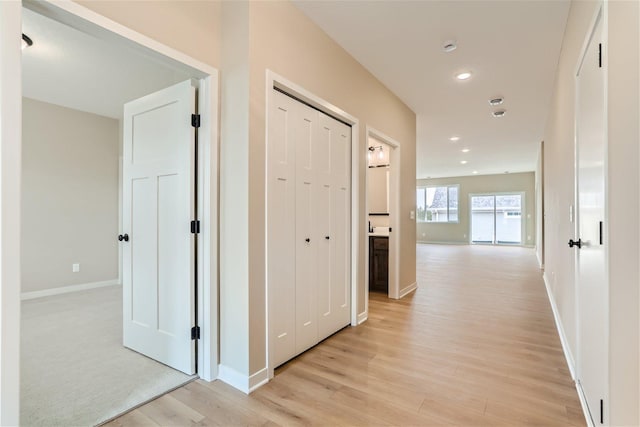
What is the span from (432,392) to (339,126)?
7.64ft

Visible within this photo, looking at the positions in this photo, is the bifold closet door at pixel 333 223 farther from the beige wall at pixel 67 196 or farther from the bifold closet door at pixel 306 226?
the beige wall at pixel 67 196

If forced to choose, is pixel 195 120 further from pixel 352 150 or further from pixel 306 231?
pixel 352 150

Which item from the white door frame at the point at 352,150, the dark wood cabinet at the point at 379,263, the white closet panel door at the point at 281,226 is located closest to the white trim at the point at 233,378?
the white door frame at the point at 352,150

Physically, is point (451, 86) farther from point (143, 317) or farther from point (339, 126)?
point (143, 317)

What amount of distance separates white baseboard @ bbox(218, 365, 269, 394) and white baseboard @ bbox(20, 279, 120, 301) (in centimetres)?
364

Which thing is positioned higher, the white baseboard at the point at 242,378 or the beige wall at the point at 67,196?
the beige wall at the point at 67,196

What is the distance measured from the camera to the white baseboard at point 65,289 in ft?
14.1

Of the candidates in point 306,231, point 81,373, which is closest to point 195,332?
point 81,373

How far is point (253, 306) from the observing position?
6.85 ft

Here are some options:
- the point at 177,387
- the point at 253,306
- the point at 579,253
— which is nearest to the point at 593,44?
the point at 579,253

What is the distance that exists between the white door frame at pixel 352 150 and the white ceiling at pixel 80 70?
2.80 feet

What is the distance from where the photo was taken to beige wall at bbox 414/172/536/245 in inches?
457

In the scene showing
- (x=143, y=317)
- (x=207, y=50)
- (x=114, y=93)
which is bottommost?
(x=143, y=317)

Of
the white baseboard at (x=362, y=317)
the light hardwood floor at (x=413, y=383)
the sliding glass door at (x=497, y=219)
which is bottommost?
the light hardwood floor at (x=413, y=383)
